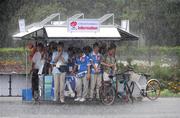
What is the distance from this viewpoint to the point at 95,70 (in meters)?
18.9

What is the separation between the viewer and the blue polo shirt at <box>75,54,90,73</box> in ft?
62.0

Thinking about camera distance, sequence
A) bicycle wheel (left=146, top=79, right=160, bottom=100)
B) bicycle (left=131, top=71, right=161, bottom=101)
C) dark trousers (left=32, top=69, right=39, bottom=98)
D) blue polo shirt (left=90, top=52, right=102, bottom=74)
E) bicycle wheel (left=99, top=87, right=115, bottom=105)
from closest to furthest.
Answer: bicycle wheel (left=99, top=87, right=115, bottom=105)
blue polo shirt (left=90, top=52, right=102, bottom=74)
dark trousers (left=32, top=69, right=39, bottom=98)
bicycle (left=131, top=71, right=161, bottom=101)
bicycle wheel (left=146, top=79, right=160, bottom=100)

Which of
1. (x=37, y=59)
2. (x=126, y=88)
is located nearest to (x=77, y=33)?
(x=37, y=59)

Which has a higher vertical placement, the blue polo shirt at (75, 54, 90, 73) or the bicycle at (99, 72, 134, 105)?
the blue polo shirt at (75, 54, 90, 73)

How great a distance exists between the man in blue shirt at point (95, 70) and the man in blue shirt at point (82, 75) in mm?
149

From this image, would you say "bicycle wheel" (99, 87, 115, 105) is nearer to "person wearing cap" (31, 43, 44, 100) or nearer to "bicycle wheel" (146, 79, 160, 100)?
"bicycle wheel" (146, 79, 160, 100)

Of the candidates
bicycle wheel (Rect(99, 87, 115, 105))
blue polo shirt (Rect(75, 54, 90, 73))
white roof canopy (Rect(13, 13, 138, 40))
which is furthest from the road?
white roof canopy (Rect(13, 13, 138, 40))

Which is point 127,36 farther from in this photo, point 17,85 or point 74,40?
point 17,85

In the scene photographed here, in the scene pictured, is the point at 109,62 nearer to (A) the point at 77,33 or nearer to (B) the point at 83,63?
(B) the point at 83,63

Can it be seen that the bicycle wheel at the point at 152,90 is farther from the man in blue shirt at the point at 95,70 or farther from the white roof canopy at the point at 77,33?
the white roof canopy at the point at 77,33

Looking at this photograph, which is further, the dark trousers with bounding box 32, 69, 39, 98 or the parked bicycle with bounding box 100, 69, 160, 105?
the dark trousers with bounding box 32, 69, 39, 98

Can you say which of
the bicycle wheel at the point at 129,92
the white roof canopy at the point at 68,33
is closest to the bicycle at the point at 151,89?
the bicycle wheel at the point at 129,92

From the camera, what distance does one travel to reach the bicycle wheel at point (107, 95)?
61.6 ft

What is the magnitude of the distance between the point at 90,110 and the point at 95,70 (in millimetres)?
1952
